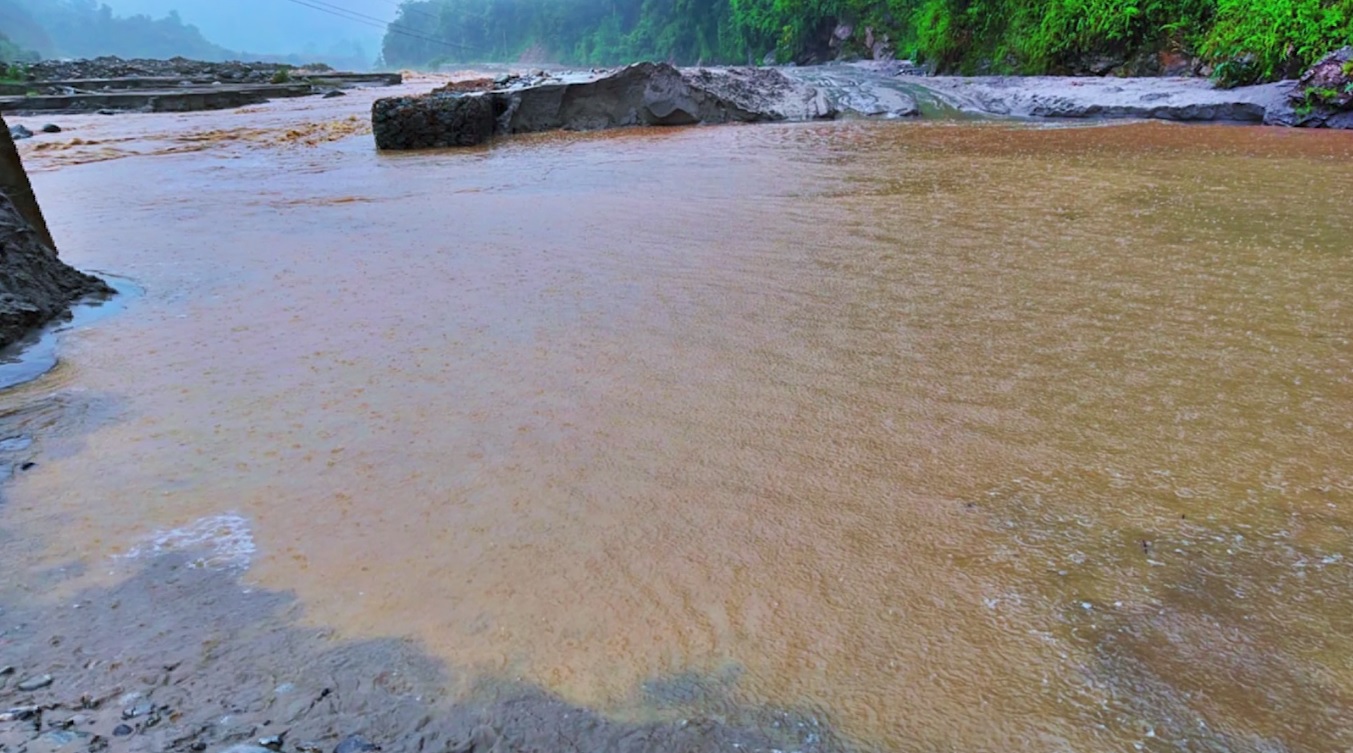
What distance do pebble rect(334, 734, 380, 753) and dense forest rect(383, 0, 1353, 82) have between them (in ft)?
39.9

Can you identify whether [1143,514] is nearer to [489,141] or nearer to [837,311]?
[837,311]

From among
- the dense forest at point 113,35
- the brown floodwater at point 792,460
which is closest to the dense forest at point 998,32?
the brown floodwater at point 792,460

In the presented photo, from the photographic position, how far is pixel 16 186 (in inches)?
130

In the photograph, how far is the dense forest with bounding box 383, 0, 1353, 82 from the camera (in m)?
9.49

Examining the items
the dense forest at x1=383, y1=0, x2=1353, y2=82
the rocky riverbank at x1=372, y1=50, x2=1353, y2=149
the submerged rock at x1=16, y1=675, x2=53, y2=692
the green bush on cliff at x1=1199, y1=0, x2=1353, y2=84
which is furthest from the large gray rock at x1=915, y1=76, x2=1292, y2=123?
the submerged rock at x1=16, y1=675, x2=53, y2=692

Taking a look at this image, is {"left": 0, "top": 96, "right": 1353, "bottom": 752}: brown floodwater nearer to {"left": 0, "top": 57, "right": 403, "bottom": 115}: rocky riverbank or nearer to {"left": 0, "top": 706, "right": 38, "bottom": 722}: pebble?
{"left": 0, "top": 706, "right": 38, "bottom": 722}: pebble

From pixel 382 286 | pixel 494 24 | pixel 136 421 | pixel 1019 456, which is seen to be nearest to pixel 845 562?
pixel 1019 456

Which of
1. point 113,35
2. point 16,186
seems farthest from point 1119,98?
point 113,35

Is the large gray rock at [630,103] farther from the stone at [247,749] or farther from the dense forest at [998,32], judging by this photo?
the stone at [247,749]

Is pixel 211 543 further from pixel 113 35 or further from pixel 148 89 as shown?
pixel 113 35

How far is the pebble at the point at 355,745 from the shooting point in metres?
1.06

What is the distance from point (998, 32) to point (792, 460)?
18.0 meters

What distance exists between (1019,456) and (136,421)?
2296 millimetres

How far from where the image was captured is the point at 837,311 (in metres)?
2.71
